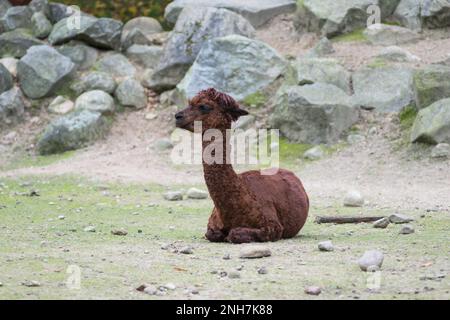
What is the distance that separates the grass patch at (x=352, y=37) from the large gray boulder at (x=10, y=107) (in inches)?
232

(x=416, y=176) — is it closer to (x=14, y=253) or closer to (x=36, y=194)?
(x=36, y=194)

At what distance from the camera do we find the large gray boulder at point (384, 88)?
1609 cm

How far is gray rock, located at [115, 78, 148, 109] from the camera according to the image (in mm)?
18141

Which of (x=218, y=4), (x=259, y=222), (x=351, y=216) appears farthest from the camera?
(x=218, y=4)

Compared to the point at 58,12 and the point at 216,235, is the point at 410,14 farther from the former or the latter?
the point at 216,235

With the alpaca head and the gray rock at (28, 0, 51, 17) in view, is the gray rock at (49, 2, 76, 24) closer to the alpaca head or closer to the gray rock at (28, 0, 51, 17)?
the gray rock at (28, 0, 51, 17)

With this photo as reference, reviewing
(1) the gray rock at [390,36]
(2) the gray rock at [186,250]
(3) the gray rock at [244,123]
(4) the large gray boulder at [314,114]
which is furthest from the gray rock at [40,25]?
(2) the gray rock at [186,250]

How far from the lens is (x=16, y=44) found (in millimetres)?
19438

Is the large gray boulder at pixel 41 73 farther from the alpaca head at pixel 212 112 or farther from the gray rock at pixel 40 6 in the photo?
the alpaca head at pixel 212 112

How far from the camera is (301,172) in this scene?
14547mm

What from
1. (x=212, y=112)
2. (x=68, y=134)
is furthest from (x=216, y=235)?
(x=68, y=134)

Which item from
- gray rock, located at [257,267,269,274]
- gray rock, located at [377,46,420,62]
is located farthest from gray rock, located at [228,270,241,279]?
→ gray rock, located at [377,46,420,62]
